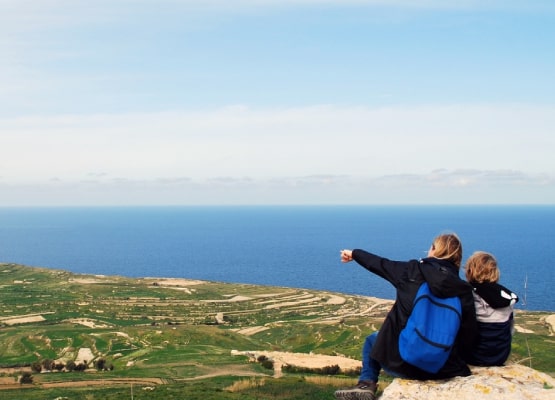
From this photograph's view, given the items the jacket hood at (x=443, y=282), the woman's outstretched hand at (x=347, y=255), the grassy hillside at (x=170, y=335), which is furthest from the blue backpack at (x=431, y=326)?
the grassy hillside at (x=170, y=335)

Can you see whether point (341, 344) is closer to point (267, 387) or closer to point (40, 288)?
point (267, 387)

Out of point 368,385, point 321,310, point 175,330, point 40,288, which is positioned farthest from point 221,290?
point 368,385

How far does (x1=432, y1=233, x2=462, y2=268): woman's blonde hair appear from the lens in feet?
32.5

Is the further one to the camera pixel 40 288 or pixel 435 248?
pixel 40 288

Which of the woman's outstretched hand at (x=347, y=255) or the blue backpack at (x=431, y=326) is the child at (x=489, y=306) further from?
the woman's outstretched hand at (x=347, y=255)

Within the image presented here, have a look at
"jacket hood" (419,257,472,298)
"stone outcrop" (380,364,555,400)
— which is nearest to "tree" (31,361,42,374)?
"stone outcrop" (380,364,555,400)

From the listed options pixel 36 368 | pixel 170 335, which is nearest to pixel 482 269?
pixel 36 368

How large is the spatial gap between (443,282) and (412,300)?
57 cm

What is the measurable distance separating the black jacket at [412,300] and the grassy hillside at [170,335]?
378 centimetres

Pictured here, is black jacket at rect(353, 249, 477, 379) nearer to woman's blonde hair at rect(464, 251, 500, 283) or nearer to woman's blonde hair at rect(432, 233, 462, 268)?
woman's blonde hair at rect(432, 233, 462, 268)

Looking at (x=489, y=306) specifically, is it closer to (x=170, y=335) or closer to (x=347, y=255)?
(x=347, y=255)

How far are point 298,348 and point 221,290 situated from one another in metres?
65.3

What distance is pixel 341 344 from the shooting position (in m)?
68.0

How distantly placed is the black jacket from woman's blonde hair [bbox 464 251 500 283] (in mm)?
509
